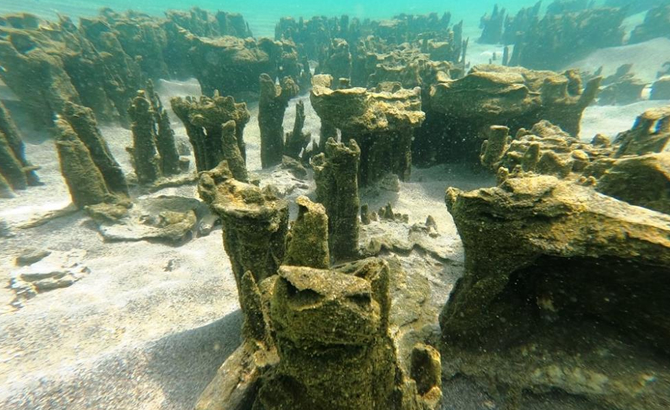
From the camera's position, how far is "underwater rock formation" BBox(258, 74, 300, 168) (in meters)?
8.41

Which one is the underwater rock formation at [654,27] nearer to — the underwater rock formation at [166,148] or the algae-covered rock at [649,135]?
the algae-covered rock at [649,135]

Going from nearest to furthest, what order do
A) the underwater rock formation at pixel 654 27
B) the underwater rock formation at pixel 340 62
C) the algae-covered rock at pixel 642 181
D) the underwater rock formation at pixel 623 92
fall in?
the algae-covered rock at pixel 642 181 → the underwater rock formation at pixel 623 92 → the underwater rock formation at pixel 340 62 → the underwater rock formation at pixel 654 27

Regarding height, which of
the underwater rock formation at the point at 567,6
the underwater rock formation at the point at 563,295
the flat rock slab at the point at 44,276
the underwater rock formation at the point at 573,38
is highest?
the underwater rock formation at the point at 567,6

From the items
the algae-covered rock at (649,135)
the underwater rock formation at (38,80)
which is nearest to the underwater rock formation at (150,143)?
the underwater rock formation at (38,80)

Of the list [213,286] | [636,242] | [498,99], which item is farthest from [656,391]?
[498,99]

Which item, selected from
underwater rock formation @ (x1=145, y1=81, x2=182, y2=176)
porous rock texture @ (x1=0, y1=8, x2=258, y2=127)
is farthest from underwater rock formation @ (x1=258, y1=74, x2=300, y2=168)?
porous rock texture @ (x1=0, y1=8, x2=258, y2=127)

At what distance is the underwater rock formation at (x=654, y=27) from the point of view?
18.4 metres

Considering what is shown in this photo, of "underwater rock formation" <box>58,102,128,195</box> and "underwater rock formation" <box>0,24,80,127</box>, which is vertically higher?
"underwater rock formation" <box>0,24,80,127</box>

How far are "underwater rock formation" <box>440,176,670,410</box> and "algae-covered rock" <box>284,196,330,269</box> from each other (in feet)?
3.57

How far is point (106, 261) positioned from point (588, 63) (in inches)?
942

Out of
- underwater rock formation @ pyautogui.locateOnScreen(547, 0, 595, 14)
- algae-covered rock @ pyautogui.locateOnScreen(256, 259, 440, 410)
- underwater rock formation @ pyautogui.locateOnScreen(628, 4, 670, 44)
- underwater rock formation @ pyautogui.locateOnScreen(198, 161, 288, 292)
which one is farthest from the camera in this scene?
underwater rock formation @ pyautogui.locateOnScreen(547, 0, 595, 14)

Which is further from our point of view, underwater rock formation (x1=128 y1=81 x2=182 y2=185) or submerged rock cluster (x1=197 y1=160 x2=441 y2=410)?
underwater rock formation (x1=128 y1=81 x2=182 y2=185)

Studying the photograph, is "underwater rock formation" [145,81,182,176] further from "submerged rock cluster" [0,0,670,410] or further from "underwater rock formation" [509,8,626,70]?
"underwater rock formation" [509,8,626,70]

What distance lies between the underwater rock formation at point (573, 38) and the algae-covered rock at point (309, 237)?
22130 mm
